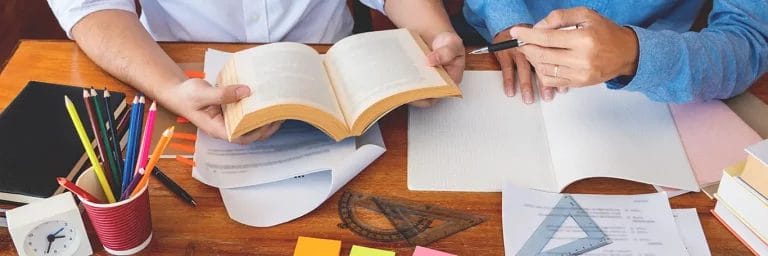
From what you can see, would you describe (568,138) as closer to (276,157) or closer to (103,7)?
(276,157)

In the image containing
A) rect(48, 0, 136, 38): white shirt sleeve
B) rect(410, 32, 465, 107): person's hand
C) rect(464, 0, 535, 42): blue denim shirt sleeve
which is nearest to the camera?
rect(410, 32, 465, 107): person's hand

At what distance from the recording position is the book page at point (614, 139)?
987 mm

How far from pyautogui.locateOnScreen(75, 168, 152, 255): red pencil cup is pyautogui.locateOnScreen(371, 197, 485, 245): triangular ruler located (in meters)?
0.29

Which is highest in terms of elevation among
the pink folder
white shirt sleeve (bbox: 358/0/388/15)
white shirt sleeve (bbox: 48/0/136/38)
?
white shirt sleeve (bbox: 48/0/136/38)

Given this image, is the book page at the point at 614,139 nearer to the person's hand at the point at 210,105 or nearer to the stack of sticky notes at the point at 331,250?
the stack of sticky notes at the point at 331,250

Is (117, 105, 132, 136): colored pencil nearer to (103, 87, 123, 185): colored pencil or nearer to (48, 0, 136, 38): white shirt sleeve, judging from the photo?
(103, 87, 123, 185): colored pencil

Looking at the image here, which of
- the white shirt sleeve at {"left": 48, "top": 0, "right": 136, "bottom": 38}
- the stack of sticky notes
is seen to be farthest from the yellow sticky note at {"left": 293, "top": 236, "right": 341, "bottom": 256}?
the white shirt sleeve at {"left": 48, "top": 0, "right": 136, "bottom": 38}

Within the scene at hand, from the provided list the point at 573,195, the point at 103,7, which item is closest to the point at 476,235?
the point at 573,195

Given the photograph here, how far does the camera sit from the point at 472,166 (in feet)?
3.33

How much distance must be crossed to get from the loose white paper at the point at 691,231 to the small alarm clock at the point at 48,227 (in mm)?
709

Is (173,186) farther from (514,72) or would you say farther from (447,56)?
(514,72)

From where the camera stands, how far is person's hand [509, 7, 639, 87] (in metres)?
1.03

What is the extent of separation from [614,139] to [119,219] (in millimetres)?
657

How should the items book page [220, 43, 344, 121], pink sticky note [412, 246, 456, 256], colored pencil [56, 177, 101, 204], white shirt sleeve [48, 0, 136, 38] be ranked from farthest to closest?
white shirt sleeve [48, 0, 136, 38] < book page [220, 43, 344, 121] < pink sticky note [412, 246, 456, 256] < colored pencil [56, 177, 101, 204]
